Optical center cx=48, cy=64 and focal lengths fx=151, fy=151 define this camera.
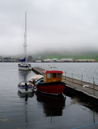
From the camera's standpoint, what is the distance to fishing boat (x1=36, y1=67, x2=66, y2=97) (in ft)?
69.6

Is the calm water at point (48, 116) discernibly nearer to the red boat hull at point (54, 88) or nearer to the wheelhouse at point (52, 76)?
the red boat hull at point (54, 88)

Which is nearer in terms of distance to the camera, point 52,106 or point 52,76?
point 52,106

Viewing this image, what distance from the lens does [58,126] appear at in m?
12.6

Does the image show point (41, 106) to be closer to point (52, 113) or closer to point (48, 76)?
point (52, 113)

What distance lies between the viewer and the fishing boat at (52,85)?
836 inches

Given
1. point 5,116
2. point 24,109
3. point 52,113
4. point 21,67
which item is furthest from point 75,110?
point 21,67

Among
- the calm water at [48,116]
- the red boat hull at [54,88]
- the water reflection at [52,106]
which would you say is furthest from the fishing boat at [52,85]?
the calm water at [48,116]

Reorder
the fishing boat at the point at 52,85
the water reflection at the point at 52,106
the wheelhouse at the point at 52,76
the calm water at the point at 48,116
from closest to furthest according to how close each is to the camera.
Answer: the calm water at the point at 48,116 → the water reflection at the point at 52,106 → the fishing boat at the point at 52,85 → the wheelhouse at the point at 52,76

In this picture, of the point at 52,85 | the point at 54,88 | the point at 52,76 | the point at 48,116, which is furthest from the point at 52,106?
the point at 52,76

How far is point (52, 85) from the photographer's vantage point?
21.4 meters

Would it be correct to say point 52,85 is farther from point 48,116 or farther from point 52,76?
point 48,116

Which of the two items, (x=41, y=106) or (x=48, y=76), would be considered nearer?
(x=41, y=106)

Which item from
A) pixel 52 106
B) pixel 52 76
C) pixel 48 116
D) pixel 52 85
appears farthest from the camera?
pixel 52 76

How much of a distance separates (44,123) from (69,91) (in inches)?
495
